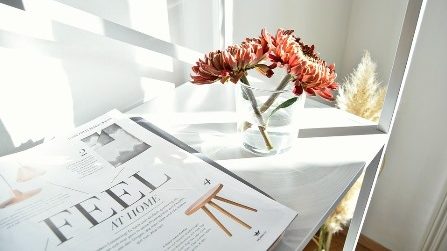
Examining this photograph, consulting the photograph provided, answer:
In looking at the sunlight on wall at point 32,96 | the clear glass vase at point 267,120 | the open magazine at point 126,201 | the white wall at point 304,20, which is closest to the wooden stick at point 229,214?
the open magazine at point 126,201

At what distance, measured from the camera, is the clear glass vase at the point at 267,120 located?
0.53 meters

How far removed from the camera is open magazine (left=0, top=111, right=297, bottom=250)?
38 centimetres

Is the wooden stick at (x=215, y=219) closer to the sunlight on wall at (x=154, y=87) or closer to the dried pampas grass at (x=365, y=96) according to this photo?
the sunlight on wall at (x=154, y=87)

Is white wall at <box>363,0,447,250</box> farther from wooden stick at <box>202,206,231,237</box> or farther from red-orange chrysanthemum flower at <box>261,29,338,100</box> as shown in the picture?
wooden stick at <box>202,206,231,237</box>

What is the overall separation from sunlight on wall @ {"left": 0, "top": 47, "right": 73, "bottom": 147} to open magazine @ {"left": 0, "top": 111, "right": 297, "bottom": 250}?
0.08 m

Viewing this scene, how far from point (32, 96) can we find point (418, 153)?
0.97 metres

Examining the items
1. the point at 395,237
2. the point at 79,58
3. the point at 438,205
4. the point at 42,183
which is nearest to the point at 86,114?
the point at 79,58

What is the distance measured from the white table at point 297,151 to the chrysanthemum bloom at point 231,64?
4.9 inches

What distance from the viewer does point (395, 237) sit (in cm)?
122

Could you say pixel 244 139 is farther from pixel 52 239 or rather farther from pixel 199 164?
pixel 52 239

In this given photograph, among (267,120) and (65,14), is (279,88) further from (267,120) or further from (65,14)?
(65,14)

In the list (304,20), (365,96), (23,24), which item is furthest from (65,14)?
(365,96)

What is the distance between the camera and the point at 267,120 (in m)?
0.55

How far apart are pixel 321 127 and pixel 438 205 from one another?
624 millimetres
